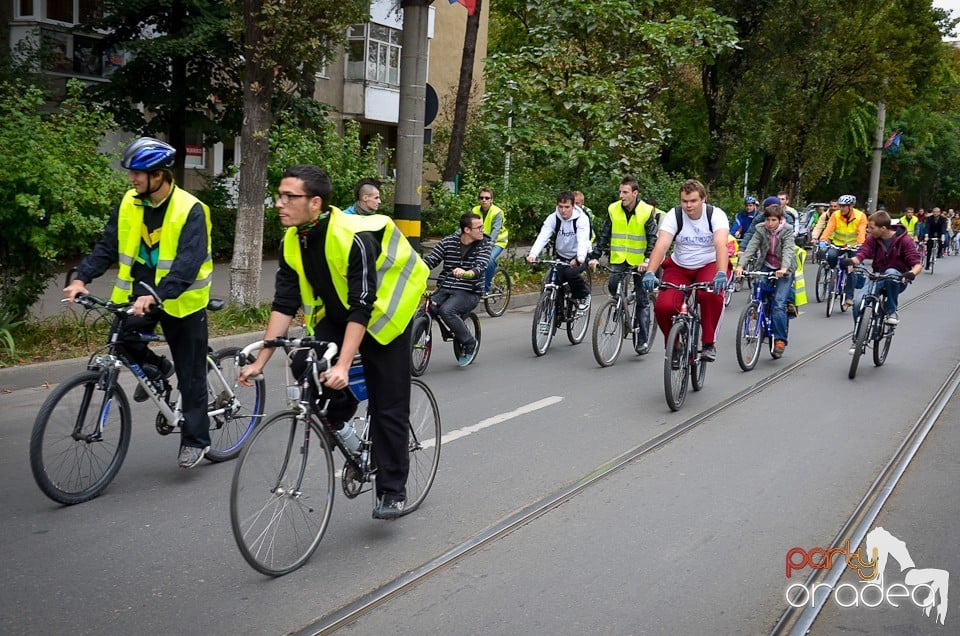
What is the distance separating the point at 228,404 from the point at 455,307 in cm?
371

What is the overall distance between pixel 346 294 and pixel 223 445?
221cm

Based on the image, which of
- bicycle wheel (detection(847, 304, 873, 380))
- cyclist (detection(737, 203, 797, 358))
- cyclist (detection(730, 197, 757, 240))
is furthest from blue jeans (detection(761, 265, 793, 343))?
cyclist (detection(730, 197, 757, 240))

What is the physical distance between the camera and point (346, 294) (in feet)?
16.1

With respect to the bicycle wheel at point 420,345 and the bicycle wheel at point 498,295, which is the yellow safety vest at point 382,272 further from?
the bicycle wheel at point 498,295

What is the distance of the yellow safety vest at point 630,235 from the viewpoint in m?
11.6

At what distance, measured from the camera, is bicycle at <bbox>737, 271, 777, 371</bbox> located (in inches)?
421

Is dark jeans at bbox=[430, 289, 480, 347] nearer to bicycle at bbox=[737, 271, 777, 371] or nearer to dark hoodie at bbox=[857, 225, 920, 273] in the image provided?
bicycle at bbox=[737, 271, 777, 371]

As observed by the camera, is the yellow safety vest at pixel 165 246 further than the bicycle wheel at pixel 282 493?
Yes

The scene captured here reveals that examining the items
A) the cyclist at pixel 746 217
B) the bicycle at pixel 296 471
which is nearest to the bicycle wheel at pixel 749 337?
the bicycle at pixel 296 471

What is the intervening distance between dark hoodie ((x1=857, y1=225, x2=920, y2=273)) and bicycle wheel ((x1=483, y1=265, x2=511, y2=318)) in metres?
5.00

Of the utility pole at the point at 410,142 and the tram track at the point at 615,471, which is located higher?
the utility pole at the point at 410,142

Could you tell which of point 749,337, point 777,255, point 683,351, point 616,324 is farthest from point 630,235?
point 683,351

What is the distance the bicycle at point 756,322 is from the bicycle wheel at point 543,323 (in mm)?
2068

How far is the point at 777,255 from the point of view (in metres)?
11.5
